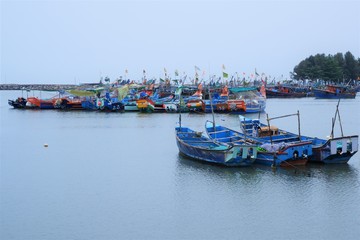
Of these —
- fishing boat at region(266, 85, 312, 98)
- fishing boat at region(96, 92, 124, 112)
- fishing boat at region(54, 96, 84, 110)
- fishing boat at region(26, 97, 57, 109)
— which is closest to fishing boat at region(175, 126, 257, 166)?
fishing boat at region(96, 92, 124, 112)

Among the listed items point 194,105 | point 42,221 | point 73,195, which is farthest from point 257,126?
point 194,105

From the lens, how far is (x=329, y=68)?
255 ft

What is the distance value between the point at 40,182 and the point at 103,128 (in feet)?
47.4

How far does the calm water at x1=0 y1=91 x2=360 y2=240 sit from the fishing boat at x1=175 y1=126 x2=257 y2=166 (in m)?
0.31

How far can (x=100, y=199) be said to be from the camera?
12656 mm

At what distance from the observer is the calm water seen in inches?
403

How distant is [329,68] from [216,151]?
66618mm

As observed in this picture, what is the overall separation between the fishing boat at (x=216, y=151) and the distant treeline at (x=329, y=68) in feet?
209

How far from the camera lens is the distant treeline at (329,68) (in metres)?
77.8

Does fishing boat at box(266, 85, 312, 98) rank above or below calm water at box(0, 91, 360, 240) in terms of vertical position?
above

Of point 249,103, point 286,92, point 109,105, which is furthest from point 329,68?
point 109,105

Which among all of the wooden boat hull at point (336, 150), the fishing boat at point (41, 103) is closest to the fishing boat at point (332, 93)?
the fishing boat at point (41, 103)

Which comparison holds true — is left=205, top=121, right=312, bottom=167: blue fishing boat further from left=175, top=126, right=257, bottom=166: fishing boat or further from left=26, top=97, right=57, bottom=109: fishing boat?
left=26, top=97, right=57, bottom=109: fishing boat

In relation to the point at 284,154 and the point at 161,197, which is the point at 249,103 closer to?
the point at 284,154
